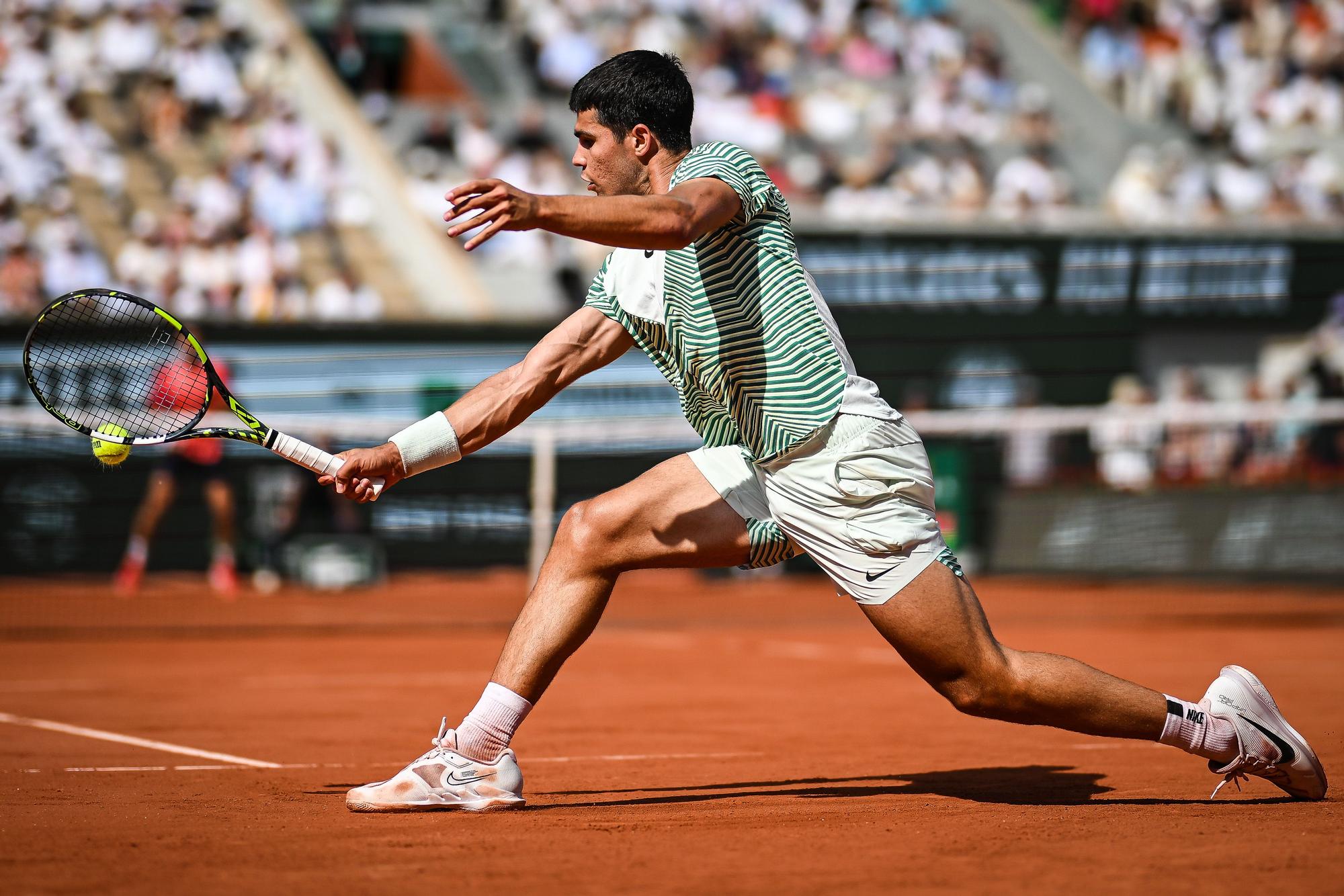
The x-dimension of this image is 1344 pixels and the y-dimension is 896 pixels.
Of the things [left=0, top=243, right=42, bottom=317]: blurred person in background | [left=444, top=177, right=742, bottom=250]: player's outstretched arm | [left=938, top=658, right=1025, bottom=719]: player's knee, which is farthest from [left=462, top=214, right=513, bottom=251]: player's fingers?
[left=0, top=243, right=42, bottom=317]: blurred person in background

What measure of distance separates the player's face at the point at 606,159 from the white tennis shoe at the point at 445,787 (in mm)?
1507

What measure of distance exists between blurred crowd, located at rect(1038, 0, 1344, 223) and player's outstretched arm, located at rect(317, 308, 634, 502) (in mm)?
17794

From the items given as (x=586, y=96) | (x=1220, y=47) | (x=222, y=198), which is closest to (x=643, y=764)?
(x=586, y=96)

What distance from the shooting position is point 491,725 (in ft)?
15.3

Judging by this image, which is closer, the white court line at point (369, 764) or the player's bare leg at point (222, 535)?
the white court line at point (369, 764)

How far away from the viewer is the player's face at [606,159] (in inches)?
180

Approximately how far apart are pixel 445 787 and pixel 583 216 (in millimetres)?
1654

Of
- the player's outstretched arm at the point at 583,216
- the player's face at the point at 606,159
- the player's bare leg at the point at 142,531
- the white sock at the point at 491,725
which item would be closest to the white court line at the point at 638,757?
the white sock at the point at 491,725

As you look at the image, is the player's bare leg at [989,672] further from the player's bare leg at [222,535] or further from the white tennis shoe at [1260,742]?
the player's bare leg at [222,535]

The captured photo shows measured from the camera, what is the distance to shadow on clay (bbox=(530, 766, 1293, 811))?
4887 mm

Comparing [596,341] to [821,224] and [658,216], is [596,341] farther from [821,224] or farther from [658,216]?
[821,224]

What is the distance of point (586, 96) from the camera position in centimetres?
458

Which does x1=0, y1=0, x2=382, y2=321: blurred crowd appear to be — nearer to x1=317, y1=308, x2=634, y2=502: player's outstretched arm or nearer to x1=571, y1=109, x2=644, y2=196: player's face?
x1=317, y1=308, x2=634, y2=502: player's outstretched arm

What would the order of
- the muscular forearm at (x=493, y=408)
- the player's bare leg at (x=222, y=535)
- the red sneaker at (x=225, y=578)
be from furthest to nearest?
the red sneaker at (x=225, y=578) → the player's bare leg at (x=222, y=535) → the muscular forearm at (x=493, y=408)
